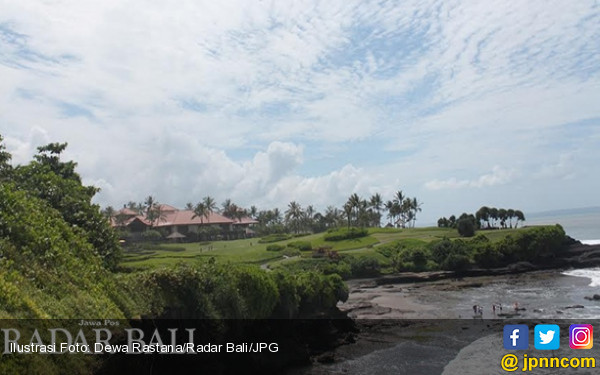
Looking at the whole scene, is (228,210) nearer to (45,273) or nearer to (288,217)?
(288,217)

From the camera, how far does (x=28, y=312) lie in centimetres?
1182

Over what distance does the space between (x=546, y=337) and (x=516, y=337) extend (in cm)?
190

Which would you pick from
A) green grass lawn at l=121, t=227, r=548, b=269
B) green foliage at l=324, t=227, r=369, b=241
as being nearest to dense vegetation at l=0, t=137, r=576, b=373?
green grass lawn at l=121, t=227, r=548, b=269

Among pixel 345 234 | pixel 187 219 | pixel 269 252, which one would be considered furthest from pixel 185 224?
pixel 345 234

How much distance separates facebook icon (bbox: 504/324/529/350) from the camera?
97.0 feet

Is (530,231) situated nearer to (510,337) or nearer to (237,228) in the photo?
(510,337)

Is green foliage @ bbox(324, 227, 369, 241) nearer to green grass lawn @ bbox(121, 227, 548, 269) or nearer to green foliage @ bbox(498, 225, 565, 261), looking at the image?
green grass lawn @ bbox(121, 227, 548, 269)

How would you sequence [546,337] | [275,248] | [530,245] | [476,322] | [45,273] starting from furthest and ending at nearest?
[275,248] < [530,245] < [476,322] < [546,337] < [45,273]

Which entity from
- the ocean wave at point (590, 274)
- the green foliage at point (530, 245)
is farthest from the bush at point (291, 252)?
the ocean wave at point (590, 274)

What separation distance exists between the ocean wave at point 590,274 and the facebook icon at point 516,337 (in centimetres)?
2911

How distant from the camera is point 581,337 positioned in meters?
30.1

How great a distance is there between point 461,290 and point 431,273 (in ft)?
37.1

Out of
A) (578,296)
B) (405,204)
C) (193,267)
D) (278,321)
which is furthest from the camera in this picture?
(405,204)

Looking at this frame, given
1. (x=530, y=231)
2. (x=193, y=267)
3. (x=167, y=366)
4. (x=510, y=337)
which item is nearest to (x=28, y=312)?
(x=167, y=366)
